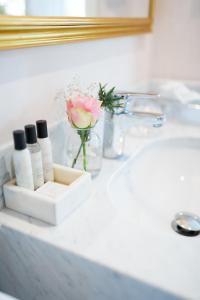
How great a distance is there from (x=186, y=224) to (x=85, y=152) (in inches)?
11.7

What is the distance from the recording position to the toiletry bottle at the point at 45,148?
0.59 metres

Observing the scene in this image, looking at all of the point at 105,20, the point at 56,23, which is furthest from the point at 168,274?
the point at 105,20

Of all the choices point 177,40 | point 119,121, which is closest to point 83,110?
point 119,121

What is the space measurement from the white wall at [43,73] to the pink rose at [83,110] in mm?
95

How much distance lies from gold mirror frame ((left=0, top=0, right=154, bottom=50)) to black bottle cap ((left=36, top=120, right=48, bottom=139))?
151 mm

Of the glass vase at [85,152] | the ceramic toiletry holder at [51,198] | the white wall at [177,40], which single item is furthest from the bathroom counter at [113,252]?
the white wall at [177,40]

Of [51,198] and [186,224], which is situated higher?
[51,198]

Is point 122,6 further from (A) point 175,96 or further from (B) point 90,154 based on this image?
(B) point 90,154

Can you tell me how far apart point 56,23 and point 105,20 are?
0.24m

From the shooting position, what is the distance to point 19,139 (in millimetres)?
530

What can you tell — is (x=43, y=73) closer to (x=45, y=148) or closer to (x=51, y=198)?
(x=45, y=148)

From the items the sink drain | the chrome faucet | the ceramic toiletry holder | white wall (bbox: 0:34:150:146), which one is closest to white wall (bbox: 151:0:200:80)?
white wall (bbox: 0:34:150:146)

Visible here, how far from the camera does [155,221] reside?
68cm

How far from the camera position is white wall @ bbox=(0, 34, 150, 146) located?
0.58 metres
